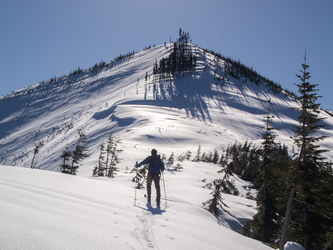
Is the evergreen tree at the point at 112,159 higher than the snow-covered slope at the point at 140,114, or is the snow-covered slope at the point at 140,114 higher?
the snow-covered slope at the point at 140,114

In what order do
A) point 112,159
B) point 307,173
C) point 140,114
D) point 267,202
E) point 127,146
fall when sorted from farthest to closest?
point 140,114
point 127,146
point 112,159
point 267,202
point 307,173

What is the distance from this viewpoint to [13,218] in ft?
8.85

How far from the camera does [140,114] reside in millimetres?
69188

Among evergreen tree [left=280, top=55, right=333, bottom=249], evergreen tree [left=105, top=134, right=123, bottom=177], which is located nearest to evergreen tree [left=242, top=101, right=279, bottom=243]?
evergreen tree [left=280, top=55, right=333, bottom=249]

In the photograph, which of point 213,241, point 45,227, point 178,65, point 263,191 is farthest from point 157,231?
point 178,65

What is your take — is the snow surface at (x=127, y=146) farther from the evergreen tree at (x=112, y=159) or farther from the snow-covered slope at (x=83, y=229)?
the evergreen tree at (x=112, y=159)

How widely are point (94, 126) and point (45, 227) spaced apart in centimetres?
6830

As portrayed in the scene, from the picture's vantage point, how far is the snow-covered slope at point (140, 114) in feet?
179

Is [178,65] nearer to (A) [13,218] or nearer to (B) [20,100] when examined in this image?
(B) [20,100]

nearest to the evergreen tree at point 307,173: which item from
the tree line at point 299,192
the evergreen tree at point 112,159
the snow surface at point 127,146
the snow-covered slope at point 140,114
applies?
the tree line at point 299,192

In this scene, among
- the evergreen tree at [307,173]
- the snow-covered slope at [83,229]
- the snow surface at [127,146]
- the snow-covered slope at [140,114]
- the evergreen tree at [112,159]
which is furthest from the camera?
the snow-covered slope at [140,114]

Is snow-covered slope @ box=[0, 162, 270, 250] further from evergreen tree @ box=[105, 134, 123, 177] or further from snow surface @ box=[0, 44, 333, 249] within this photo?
evergreen tree @ box=[105, 134, 123, 177]

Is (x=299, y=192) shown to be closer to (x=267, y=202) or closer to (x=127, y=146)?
(x=267, y=202)

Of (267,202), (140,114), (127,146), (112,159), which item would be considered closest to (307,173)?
(267,202)
